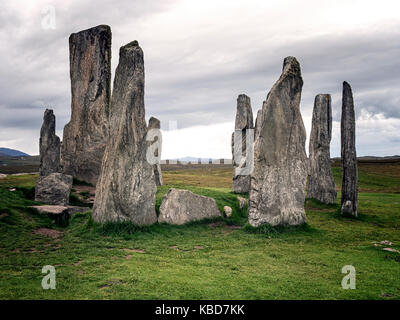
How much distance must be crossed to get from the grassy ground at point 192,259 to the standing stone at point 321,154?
666 cm

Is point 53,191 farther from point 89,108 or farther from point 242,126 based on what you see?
point 242,126

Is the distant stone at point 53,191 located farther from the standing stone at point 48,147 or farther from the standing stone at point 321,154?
the standing stone at point 321,154

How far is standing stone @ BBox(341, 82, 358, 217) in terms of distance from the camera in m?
20.8

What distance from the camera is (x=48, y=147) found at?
2775 centimetres

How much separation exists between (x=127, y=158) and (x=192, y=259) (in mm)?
5680

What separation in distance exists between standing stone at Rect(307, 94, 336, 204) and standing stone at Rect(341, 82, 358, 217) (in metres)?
4.35

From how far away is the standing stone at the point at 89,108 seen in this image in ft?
84.0

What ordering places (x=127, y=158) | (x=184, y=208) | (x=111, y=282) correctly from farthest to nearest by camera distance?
(x=184, y=208) < (x=127, y=158) < (x=111, y=282)

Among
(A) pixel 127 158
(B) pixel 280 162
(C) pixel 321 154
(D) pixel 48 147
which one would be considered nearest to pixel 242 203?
(B) pixel 280 162

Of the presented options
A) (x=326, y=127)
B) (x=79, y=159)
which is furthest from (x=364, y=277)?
(x=79, y=159)

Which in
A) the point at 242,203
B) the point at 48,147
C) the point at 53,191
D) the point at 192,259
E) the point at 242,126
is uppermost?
the point at 242,126

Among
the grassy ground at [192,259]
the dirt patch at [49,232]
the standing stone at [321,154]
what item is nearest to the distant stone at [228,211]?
the grassy ground at [192,259]

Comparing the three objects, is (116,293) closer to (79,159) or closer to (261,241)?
(261,241)

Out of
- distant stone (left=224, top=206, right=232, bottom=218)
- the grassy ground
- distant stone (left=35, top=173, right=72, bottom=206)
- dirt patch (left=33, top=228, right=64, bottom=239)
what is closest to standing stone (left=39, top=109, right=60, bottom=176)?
distant stone (left=35, top=173, right=72, bottom=206)
